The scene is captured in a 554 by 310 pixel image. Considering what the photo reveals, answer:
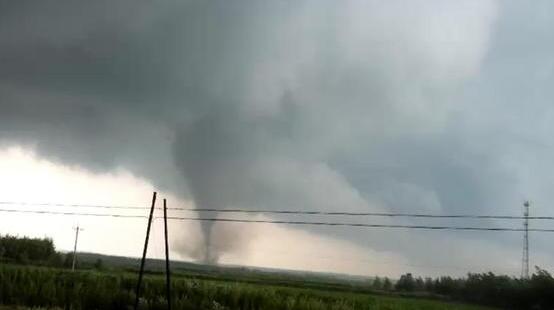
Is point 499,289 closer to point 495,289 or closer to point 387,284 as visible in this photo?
point 495,289

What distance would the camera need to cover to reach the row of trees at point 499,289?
242 feet

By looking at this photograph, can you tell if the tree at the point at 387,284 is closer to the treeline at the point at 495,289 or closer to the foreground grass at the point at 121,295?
the treeline at the point at 495,289

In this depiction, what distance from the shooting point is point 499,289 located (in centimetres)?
8194

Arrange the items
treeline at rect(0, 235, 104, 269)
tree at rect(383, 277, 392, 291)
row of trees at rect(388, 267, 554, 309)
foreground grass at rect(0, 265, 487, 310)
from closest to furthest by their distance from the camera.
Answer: foreground grass at rect(0, 265, 487, 310) < row of trees at rect(388, 267, 554, 309) < treeline at rect(0, 235, 104, 269) < tree at rect(383, 277, 392, 291)

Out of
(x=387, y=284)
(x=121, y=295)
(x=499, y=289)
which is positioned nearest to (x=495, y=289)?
(x=499, y=289)

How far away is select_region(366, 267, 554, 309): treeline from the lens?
243 feet

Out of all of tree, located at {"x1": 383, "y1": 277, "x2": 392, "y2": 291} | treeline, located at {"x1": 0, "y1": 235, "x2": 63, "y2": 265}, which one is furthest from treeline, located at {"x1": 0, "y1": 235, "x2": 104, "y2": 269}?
tree, located at {"x1": 383, "y1": 277, "x2": 392, "y2": 291}

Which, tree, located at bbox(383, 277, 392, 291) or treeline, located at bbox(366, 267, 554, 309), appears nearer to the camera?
treeline, located at bbox(366, 267, 554, 309)

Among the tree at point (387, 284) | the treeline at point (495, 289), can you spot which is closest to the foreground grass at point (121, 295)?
the treeline at point (495, 289)

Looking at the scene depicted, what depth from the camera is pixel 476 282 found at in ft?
292

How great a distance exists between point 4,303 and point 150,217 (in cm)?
1126

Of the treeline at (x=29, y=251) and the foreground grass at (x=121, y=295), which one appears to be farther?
the treeline at (x=29, y=251)

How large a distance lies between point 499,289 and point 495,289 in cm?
103

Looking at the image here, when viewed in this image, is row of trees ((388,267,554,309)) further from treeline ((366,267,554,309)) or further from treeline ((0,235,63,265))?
treeline ((0,235,63,265))
